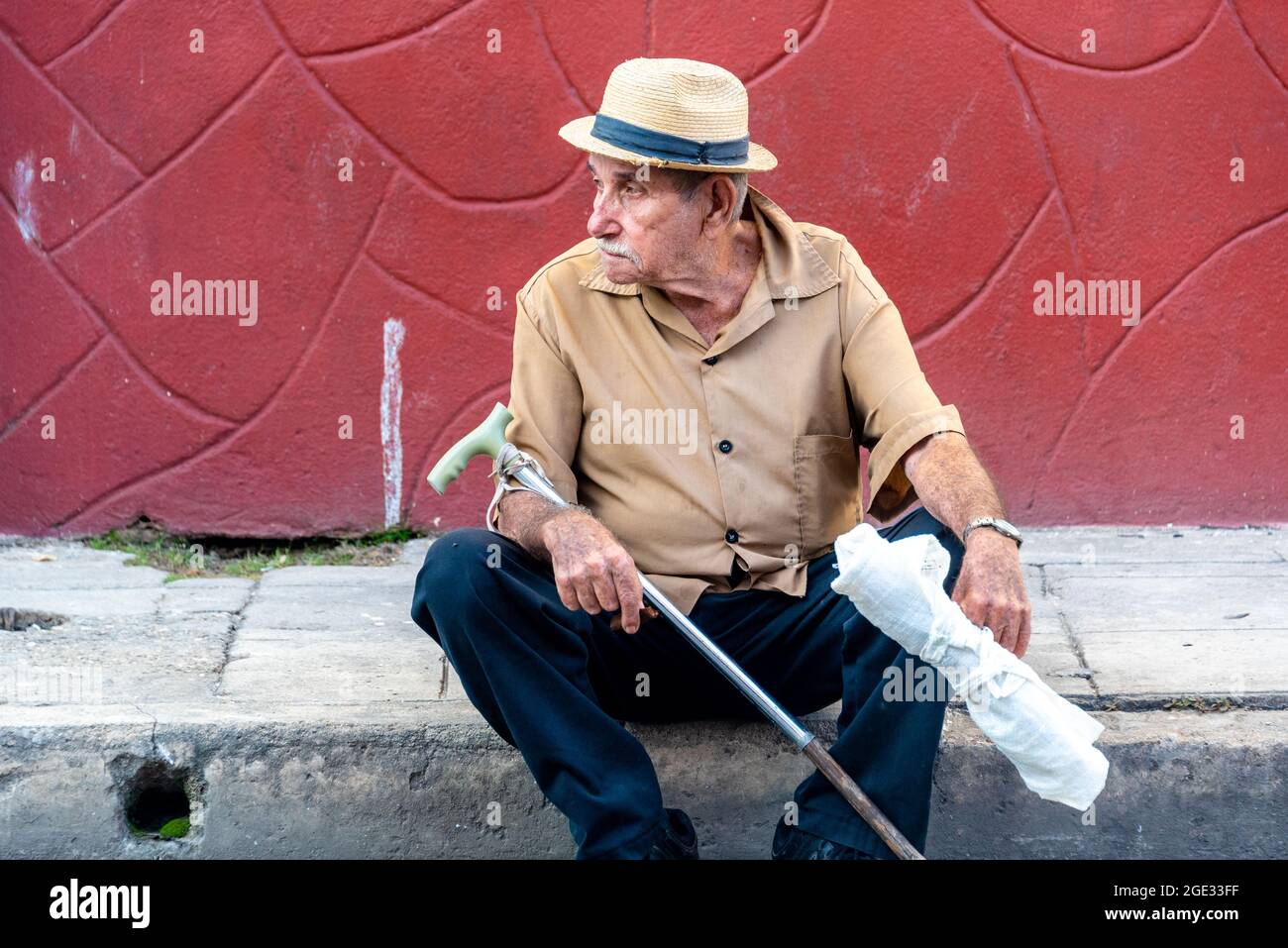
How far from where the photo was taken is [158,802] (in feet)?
9.98

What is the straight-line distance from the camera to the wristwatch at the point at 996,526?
2.49 m

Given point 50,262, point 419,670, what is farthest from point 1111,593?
point 50,262

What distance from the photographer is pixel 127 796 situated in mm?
2990

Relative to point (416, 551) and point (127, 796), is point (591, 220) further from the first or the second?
point (416, 551)

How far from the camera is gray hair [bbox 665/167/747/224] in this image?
2.75 m

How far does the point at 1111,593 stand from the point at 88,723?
2337 mm

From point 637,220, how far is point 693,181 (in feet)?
0.40

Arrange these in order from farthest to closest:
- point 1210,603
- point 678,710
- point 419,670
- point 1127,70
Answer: point 1127,70 < point 1210,603 < point 419,670 < point 678,710

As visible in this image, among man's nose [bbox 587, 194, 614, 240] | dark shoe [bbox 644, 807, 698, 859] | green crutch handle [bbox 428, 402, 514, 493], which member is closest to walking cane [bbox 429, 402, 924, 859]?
green crutch handle [bbox 428, 402, 514, 493]

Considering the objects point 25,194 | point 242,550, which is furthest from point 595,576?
point 25,194

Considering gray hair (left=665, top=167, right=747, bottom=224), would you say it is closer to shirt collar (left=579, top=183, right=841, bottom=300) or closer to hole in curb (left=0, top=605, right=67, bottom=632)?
shirt collar (left=579, top=183, right=841, bottom=300)

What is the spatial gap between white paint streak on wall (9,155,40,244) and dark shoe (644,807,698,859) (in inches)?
97.1

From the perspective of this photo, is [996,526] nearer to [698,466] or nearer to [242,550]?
[698,466]

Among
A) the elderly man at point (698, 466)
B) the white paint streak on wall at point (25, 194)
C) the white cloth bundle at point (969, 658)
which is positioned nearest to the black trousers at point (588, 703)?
the elderly man at point (698, 466)
